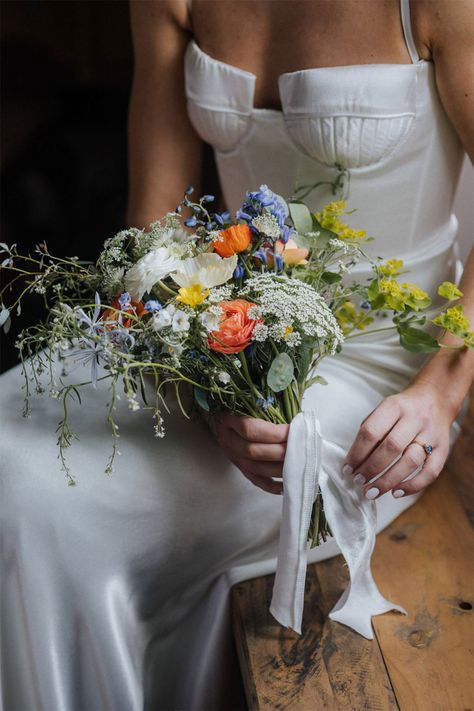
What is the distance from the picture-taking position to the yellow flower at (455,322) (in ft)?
4.08

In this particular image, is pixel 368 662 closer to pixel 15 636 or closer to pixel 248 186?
pixel 15 636

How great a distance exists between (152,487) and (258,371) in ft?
0.97

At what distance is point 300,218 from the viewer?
4.33 feet

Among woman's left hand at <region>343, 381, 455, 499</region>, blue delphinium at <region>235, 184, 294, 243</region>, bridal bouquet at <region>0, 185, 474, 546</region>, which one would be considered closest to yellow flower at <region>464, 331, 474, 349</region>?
bridal bouquet at <region>0, 185, 474, 546</region>

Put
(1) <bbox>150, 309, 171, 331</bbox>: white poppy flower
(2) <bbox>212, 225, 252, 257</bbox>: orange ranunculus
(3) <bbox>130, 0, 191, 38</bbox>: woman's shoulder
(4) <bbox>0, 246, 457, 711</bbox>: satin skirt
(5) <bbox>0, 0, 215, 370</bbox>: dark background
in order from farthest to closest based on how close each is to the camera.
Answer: (5) <bbox>0, 0, 215, 370</bbox>: dark background
(3) <bbox>130, 0, 191, 38</bbox>: woman's shoulder
(4) <bbox>0, 246, 457, 711</bbox>: satin skirt
(2) <bbox>212, 225, 252, 257</bbox>: orange ranunculus
(1) <bbox>150, 309, 171, 331</bbox>: white poppy flower

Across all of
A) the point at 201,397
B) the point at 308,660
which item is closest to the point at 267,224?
the point at 201,397

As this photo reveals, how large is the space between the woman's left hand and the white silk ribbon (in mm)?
31

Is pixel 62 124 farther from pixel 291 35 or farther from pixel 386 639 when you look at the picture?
pixel 386 639

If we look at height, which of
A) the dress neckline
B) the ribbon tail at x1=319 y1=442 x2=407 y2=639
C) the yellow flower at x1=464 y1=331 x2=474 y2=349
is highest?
→ the dress neckline

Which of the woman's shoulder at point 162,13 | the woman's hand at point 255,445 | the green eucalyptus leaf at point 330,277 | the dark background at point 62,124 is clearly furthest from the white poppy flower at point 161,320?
the dark background at point 62,124

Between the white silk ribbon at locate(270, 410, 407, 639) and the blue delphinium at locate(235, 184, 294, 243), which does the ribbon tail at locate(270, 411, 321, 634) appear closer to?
the white silk ribbon at locate(270, 410, 407, 639)

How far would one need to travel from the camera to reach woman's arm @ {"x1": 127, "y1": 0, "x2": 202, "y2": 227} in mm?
1698

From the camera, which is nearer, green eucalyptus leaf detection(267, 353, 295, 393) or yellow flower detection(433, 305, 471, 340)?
green eucalyptus leaf detection(267, 353, 295, 393)

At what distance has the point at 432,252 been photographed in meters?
1.61
